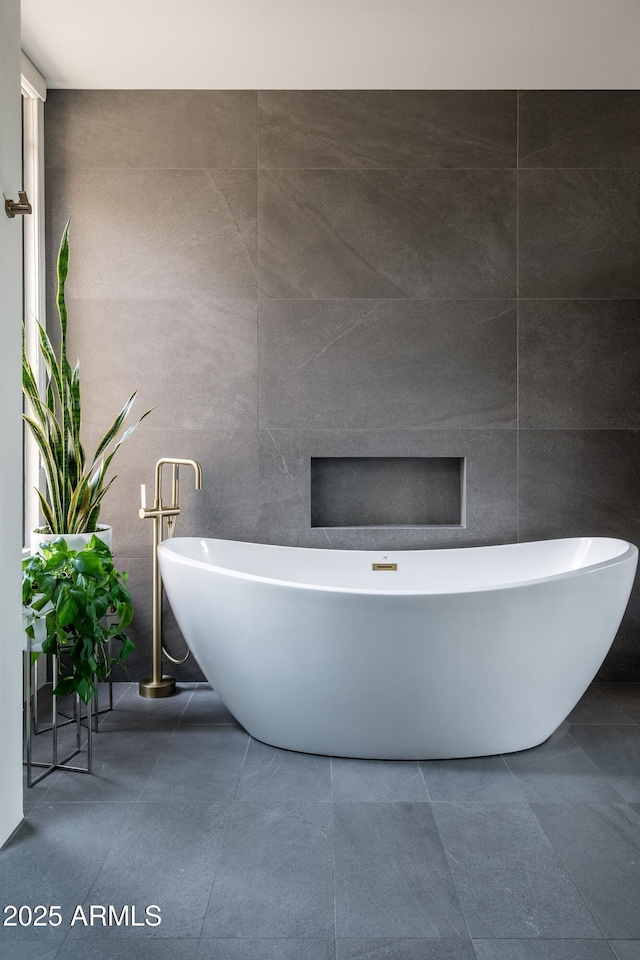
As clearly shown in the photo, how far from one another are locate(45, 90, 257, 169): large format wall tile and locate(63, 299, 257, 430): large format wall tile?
1.99 feet

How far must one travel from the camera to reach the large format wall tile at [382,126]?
308 cm

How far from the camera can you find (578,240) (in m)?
3.12

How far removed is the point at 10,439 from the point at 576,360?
2327 millimetres

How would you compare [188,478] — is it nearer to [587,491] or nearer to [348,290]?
[348,290]

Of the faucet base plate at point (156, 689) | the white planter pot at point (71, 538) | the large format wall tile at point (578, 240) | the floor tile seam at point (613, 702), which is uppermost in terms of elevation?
the large format wall tile at point (578, 240)

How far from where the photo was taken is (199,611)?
7.78 ft

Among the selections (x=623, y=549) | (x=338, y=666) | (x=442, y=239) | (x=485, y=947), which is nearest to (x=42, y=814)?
(x=338, y=666)

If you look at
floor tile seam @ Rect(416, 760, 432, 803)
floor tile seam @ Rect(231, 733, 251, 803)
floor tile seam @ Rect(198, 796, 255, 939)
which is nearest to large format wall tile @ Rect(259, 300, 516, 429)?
floor tile seam @ Rect(231, 733, 251, 803)

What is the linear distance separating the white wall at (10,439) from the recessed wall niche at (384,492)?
1594 mm

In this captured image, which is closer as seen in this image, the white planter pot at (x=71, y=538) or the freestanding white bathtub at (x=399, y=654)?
the freestanding white bathtub at (x=399, y=654)

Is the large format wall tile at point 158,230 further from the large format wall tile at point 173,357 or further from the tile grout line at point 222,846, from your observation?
the tile grout line at point 222,846

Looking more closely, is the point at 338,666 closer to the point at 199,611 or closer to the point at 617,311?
the point at 199,611

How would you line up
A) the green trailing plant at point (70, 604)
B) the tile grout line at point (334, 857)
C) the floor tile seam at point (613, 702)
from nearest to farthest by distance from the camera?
the tile grout line at point (334, 857), the green trailing plant at point (70, 604), the floor tile seam at point (613, 702)

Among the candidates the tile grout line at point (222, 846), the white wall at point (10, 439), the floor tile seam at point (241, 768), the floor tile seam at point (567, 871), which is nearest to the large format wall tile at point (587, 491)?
the floor tile seam at point (567, 871)
